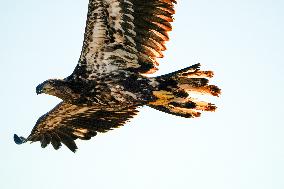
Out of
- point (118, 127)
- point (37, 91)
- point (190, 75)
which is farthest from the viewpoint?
point (118, 127)

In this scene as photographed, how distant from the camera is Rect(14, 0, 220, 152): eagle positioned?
7289 millimetres

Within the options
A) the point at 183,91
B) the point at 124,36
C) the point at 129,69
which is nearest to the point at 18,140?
the point at 129,69

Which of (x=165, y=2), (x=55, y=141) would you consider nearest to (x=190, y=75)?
(x=165, y=2)

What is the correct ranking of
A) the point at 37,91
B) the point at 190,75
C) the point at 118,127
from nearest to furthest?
the point at 190,75, the point at 37,91, the point at 118,127

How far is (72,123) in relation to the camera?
9539 mm

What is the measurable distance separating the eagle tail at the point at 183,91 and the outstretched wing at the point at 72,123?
1493mm

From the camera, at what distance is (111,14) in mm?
7316

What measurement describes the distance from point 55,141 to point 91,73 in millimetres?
2358

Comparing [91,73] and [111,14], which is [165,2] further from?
[91,73]

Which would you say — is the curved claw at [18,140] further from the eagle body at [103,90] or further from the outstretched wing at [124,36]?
the outstretched wing at [124,36]

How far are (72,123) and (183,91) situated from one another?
3.10 m

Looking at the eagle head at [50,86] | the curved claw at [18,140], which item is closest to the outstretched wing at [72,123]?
the curved claw at [18,140]

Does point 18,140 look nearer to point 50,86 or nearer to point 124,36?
point 50,86

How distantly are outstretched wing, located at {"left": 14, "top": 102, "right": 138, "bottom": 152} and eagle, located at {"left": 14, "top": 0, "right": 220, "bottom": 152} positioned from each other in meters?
1.27
